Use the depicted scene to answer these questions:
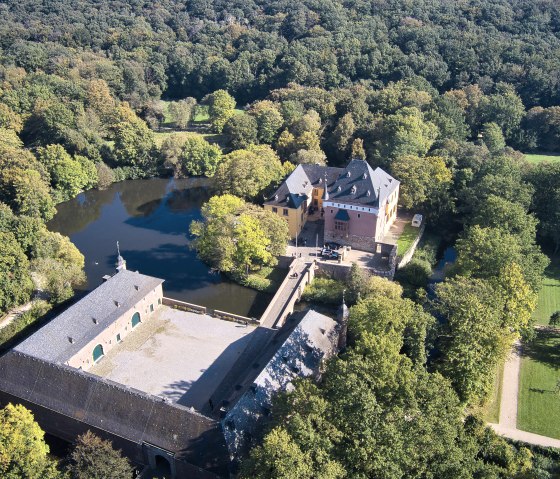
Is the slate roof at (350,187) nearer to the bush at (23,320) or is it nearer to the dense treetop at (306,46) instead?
the bush at (23,320)

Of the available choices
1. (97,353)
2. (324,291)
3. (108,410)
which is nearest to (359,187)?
(324,291)

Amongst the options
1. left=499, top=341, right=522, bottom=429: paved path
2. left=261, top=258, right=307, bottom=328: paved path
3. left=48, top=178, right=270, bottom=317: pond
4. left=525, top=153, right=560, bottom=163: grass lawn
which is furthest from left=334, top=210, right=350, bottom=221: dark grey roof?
left=525, top=153, right=560, bottom=163: grass lawn

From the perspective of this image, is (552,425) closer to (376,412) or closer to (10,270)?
(376,412)

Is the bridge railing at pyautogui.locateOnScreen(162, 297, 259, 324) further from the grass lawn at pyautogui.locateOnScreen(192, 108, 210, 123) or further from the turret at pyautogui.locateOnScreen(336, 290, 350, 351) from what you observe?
the grass lawn at pyautogui.locateOnScreen(192, 108, 210, 123)

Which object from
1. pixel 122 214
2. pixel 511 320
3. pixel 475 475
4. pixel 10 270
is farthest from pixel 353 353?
pixel 122 214

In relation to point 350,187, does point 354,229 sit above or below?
below

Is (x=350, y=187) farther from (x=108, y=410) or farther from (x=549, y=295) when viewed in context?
(x=108, y=410)
